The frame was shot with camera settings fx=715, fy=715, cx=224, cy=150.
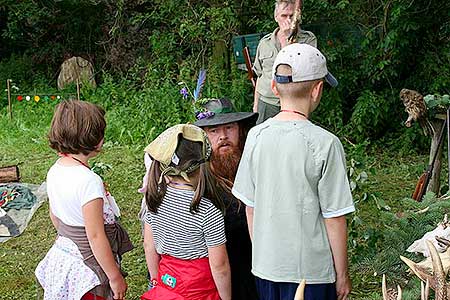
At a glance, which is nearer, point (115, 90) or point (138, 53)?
point (115, 90)

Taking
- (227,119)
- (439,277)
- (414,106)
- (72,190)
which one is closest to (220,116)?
(227,119)

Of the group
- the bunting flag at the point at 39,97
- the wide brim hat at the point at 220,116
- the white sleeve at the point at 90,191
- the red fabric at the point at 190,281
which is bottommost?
the bunting flag at the point at 39,97

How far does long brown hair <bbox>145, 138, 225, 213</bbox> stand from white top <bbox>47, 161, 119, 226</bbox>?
0.66ft

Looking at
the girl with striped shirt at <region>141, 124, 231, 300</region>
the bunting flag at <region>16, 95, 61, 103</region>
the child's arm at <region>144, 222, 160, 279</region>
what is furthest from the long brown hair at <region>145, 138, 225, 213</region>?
the bunting flag at <region>16, 95, 61, 103</region>

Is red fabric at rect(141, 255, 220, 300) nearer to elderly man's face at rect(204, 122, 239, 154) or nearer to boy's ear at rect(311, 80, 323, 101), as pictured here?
elderly man's face at rect(204, 122, 239, 154)

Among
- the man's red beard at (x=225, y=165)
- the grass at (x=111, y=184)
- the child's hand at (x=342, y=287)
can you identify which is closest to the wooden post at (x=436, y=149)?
the grass at (x=111, y=184)

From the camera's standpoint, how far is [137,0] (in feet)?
34.1

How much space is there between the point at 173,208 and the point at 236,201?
0.32 metres

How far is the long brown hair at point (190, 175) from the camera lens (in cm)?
267

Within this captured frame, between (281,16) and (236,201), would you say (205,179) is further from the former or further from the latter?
(281,16)

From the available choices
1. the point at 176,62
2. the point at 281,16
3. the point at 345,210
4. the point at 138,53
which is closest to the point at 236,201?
the point at 345,210

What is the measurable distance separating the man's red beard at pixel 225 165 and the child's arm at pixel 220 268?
1.38 ft

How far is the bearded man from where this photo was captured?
9.61 ft

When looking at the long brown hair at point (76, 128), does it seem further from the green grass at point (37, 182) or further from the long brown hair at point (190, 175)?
the green grass at point (37, 182)
